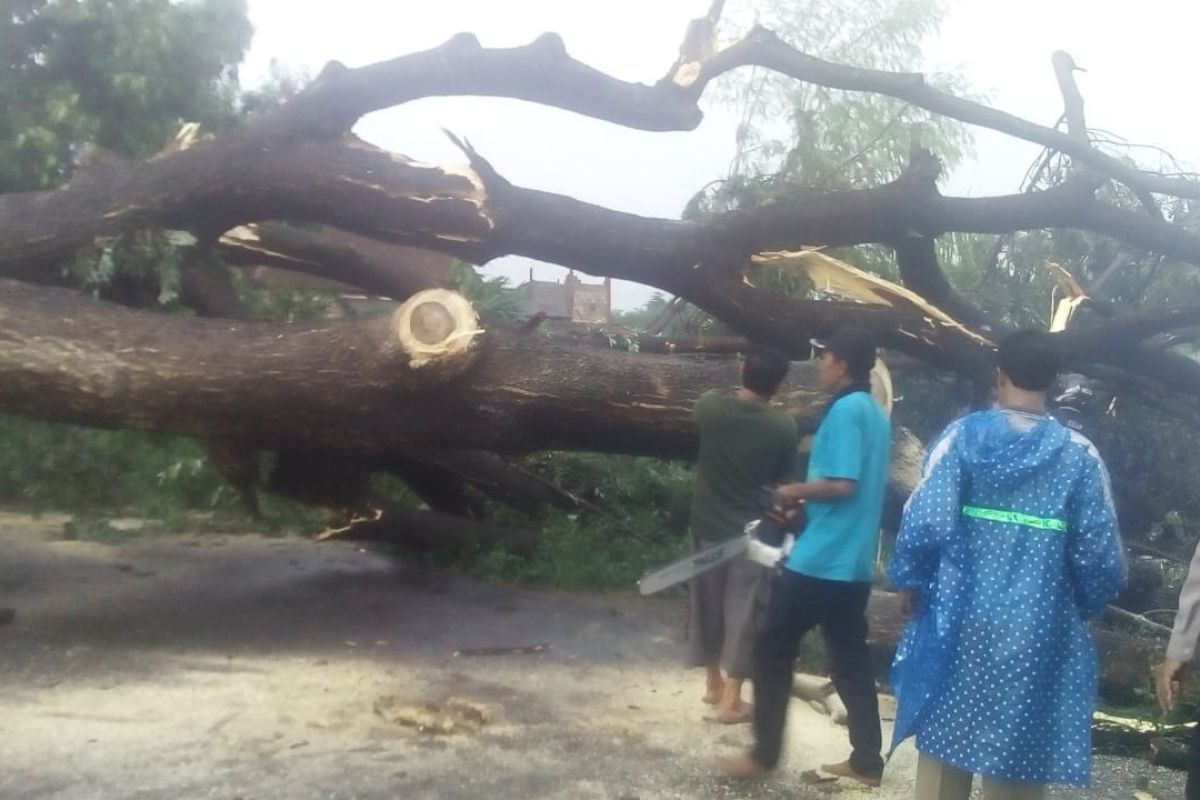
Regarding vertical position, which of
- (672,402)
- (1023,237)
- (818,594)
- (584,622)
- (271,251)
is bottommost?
(584,622)

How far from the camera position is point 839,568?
13.5ft

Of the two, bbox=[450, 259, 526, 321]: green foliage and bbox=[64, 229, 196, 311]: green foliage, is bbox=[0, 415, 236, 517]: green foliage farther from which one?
bbox=[450, 259, 526, 321]: green foliage

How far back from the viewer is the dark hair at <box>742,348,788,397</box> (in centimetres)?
495

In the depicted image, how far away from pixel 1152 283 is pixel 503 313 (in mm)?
5004

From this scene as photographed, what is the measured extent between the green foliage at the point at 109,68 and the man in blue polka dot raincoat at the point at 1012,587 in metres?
6.68

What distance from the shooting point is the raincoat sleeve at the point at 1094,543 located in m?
3.15

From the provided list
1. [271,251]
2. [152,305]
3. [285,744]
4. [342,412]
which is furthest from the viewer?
[271,251]

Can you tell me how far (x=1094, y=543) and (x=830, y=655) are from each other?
1.37 meters

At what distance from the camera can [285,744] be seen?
15.2ft

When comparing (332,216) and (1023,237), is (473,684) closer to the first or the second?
(332,216)

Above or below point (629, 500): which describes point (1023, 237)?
above

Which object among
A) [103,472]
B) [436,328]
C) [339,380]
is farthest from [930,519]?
[103,472]

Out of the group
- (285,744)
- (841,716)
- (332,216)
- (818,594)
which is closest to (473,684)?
(285,744)

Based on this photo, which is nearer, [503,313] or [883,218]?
[883,218]
